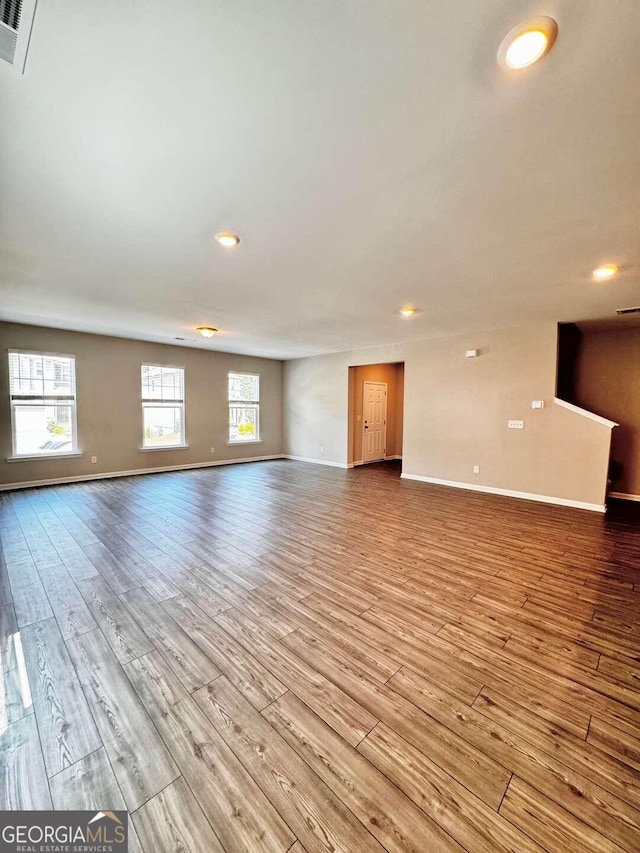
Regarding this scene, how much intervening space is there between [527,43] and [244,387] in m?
7.88

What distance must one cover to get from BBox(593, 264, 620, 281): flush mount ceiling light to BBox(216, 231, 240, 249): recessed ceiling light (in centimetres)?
327

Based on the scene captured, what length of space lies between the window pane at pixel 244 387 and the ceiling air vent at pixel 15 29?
23.1ft

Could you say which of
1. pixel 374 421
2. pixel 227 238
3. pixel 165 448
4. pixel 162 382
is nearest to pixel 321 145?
pixel 227 238

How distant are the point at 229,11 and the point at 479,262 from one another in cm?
252

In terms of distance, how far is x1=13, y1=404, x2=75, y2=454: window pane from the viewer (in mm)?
5578

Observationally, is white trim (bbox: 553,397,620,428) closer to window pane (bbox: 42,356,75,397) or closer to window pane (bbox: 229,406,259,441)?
window pane (bbox: 229,406,259,441)

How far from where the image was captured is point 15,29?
3.74ft

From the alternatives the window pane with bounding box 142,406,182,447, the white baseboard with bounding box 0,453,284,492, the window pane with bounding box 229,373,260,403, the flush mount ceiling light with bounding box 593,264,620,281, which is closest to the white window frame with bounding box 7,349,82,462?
the white baseboard with bounding box 0,453,284,492

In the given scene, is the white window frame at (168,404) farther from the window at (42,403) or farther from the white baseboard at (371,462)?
the white baseboard at (371,462)

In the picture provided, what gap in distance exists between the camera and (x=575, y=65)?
1.24m

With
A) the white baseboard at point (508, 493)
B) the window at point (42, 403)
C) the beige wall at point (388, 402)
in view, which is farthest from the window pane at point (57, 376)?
the white baseboard at point (508, 493)

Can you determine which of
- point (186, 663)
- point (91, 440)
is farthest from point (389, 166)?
point (91, 440)

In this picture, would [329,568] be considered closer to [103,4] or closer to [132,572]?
[132,572]

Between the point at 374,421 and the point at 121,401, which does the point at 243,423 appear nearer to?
the point at 121,401
